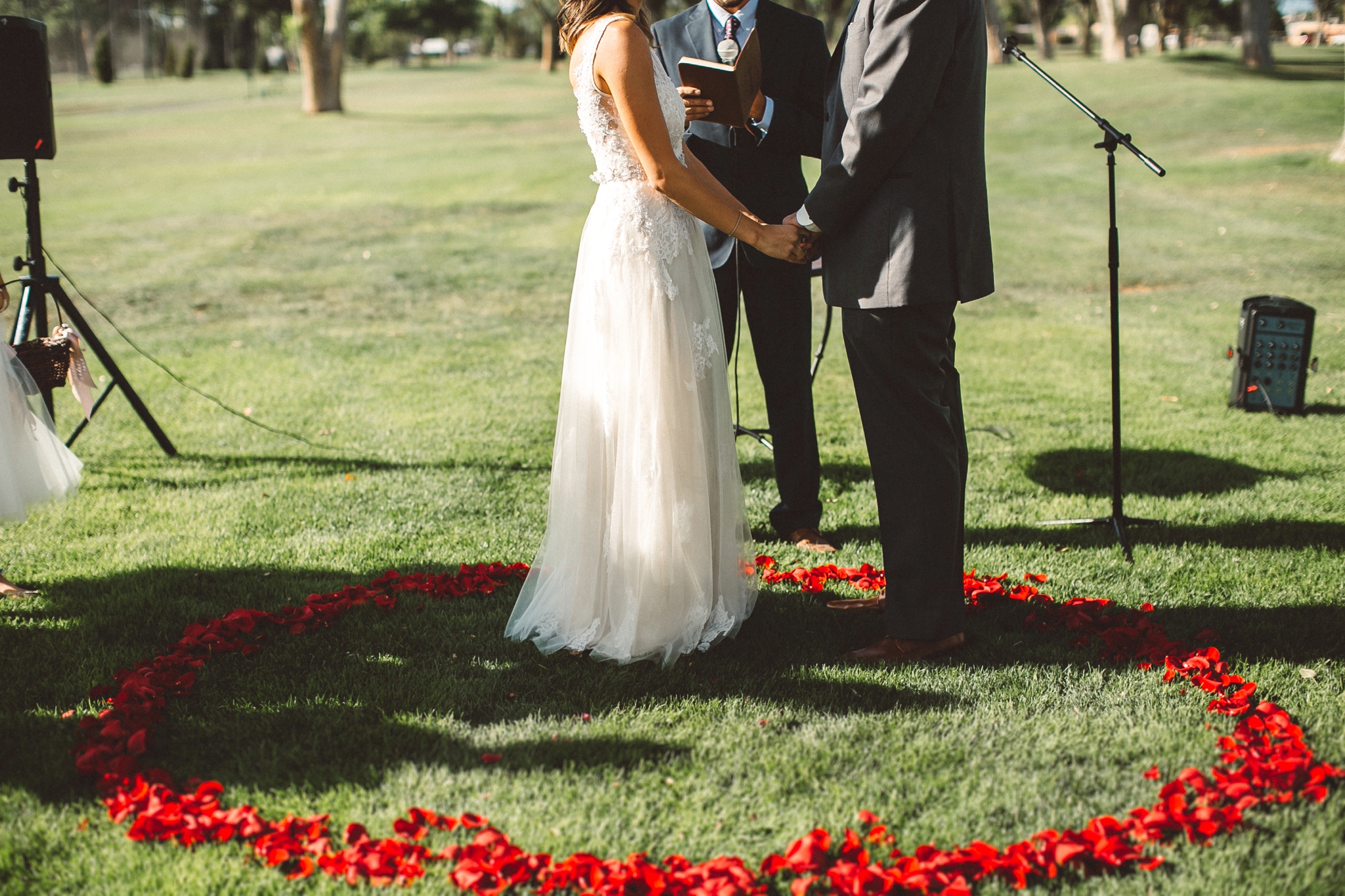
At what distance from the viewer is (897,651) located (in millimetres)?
3525

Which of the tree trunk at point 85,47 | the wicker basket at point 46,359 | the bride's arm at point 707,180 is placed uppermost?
the tree trunk at point 85,47

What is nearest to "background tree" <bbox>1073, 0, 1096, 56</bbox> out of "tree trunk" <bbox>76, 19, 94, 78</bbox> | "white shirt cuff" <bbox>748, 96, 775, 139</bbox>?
"white shirt cuff" <bbox>748, 96, 775, 139</bbox>

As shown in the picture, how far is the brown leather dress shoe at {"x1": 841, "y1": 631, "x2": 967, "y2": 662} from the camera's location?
352cm

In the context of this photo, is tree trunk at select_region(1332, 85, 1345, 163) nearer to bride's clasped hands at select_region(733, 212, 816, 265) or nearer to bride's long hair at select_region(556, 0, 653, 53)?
bride's clasped hands at select_region(733, 212, 816, 265)

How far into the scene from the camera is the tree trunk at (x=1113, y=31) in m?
39.3

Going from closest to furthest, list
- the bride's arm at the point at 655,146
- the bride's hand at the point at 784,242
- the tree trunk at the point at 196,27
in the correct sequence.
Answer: the bride's arm at the point at 655,146, the bride's hand at the point at 784,242, the tree trunk at the point at 196,27

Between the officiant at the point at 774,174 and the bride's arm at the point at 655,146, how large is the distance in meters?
0.84

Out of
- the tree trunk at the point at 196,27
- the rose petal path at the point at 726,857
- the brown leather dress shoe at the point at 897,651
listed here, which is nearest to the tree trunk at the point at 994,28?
the brown leather dress shoe at the point at 897,651

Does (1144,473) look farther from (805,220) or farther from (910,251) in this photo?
(805,220)

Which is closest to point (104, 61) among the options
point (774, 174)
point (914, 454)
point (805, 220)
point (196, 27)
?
point (196, 27)

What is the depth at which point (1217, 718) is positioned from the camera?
3115 mm

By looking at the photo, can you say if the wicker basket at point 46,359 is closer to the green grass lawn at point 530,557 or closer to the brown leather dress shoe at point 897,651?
the green grass lawn at point 530,557

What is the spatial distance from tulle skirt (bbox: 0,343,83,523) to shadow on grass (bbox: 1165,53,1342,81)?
34.4 meters

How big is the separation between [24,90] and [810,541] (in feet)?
14.1
